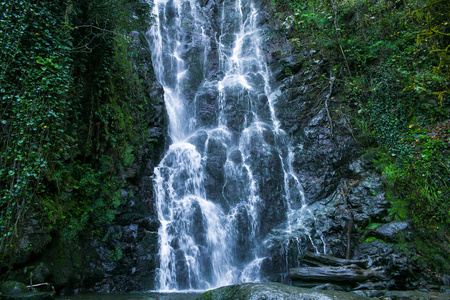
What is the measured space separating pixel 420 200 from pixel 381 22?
832 centimetres

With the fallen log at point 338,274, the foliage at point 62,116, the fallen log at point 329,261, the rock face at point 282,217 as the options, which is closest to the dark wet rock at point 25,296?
the foliage at point 62,116

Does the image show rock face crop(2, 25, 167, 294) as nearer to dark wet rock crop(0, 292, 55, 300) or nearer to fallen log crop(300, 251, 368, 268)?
dark wet rock crop(0, 292, 55, 300)

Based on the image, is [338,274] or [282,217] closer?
[338,274]

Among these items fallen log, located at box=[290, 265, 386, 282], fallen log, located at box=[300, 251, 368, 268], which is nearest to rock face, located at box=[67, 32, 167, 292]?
fallen log, located at box=[290, 265, 386, 282]

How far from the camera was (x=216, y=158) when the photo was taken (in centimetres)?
1152

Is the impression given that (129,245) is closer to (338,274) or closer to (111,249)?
(111,249)

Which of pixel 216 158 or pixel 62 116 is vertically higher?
pixel 62 116

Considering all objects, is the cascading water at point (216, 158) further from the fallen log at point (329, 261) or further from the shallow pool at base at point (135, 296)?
the fallen log at point (329, 261)

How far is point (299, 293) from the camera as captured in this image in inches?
162

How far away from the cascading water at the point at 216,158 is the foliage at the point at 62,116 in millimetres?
2253

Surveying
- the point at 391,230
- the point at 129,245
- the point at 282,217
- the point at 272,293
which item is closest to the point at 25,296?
the point at 129,245

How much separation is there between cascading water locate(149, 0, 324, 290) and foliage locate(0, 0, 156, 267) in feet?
7.39

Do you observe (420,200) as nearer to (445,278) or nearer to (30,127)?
(445,278)

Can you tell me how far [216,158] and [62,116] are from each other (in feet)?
21.0
